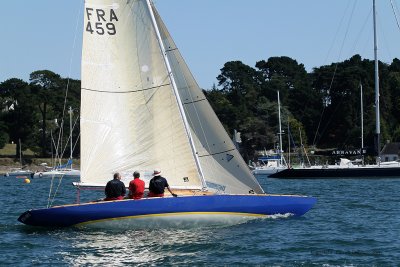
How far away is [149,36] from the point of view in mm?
24484

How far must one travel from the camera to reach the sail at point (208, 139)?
25.0 metres

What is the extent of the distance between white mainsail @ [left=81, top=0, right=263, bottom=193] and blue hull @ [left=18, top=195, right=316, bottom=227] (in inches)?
52.0

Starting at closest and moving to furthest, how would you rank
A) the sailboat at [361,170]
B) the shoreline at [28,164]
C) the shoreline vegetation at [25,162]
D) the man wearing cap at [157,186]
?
the man wearing cap at [157,186], the sailboat at [361,170], the shoreline at [28,164], the shoreline vegetation at [25,162]

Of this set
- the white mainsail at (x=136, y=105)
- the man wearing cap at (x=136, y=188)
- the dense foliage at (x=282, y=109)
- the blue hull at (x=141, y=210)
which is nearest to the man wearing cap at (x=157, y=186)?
the man wearing cap at (x=136, y=188)

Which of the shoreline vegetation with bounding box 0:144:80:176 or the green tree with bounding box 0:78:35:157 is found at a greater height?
the green tree with bounding box 0:78:35:157

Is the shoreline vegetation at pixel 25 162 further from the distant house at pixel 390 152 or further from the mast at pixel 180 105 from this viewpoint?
the mast at pixel 180 105

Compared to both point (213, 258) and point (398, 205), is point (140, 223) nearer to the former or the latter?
point (213, 258)

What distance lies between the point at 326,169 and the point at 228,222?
131 feet

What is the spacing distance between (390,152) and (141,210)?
6768 centimetres

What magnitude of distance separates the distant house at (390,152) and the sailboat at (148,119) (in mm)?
63281

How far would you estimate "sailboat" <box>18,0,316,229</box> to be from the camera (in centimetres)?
2403

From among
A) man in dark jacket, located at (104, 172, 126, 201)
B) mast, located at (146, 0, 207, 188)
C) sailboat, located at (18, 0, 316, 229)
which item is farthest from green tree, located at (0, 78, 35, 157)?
man in dark jacket, located at (104, 172, 126, 201)

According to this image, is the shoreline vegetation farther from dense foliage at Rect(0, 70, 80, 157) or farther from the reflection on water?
the reflection on water

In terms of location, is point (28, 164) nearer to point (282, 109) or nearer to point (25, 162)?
point (25, 162)
